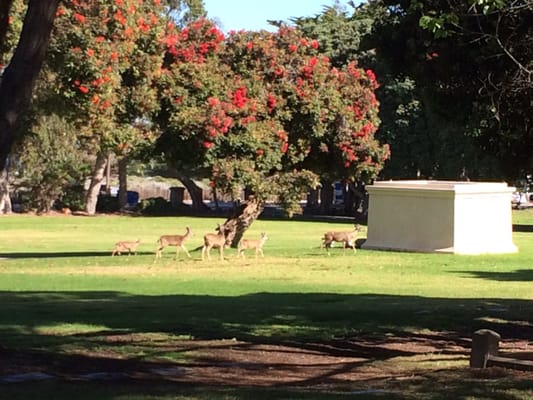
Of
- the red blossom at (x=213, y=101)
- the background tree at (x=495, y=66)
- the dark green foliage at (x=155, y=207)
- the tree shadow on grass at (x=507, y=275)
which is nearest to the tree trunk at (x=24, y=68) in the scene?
the background tree at (x=495, y=66)

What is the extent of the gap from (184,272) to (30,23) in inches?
627

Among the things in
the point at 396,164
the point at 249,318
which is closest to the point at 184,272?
the point at 249,318

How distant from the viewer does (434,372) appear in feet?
33.3

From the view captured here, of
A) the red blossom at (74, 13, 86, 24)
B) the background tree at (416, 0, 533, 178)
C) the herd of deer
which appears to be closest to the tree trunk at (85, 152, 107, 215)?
the herd of deer

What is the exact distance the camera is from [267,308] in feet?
53.3

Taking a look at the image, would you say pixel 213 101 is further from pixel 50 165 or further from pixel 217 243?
pixel 50 165

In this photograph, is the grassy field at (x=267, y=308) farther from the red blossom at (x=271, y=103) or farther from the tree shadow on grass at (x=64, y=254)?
the red blossom at (x=271, y=103)

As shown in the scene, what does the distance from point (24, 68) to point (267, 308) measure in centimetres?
806

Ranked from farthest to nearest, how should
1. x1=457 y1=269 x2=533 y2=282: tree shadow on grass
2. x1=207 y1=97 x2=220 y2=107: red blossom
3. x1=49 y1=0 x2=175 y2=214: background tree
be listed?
1. x1=207 y1=97 x2=220 y2=107: red blossom
2. x1=49 y1=0 x2=175 y2=214: background tree
3. x1=457 y1=269 x2=533 y2=282: tree shadow on grass

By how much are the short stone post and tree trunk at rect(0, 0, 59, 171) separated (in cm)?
485

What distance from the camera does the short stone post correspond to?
9.94m

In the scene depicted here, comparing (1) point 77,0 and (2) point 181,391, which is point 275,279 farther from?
(2) point 181,391

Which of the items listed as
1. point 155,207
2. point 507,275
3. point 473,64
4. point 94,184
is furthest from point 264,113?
point 155,207

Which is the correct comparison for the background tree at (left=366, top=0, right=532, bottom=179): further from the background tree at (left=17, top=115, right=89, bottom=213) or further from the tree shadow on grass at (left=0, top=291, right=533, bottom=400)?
the background tree at (left=17, top=115, right=89, bottom=213)
